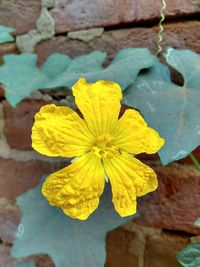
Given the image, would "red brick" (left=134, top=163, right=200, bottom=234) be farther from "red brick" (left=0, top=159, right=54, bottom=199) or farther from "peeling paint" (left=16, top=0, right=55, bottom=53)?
"peeling paint" (left=16, top=0, right=55, bottom=53)

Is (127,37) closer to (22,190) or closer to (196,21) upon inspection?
(196,21)

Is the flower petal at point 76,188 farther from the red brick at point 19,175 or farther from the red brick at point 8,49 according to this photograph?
the red brick at point 8,49

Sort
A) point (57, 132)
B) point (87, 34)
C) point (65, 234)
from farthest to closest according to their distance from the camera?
point (87, 34), point (65, 234), point (57, 132)

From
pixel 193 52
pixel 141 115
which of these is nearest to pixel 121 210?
pixel 141 115

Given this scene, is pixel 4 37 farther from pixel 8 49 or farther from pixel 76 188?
pixel 76 188

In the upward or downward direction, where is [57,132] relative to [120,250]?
upward

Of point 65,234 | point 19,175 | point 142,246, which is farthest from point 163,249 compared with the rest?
point 19,175

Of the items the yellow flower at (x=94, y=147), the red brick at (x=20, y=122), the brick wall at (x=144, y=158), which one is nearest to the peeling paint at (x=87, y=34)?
the brick wall at (x=144, y=158)

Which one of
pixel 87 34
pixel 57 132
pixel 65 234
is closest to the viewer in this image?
pixel 57 132
